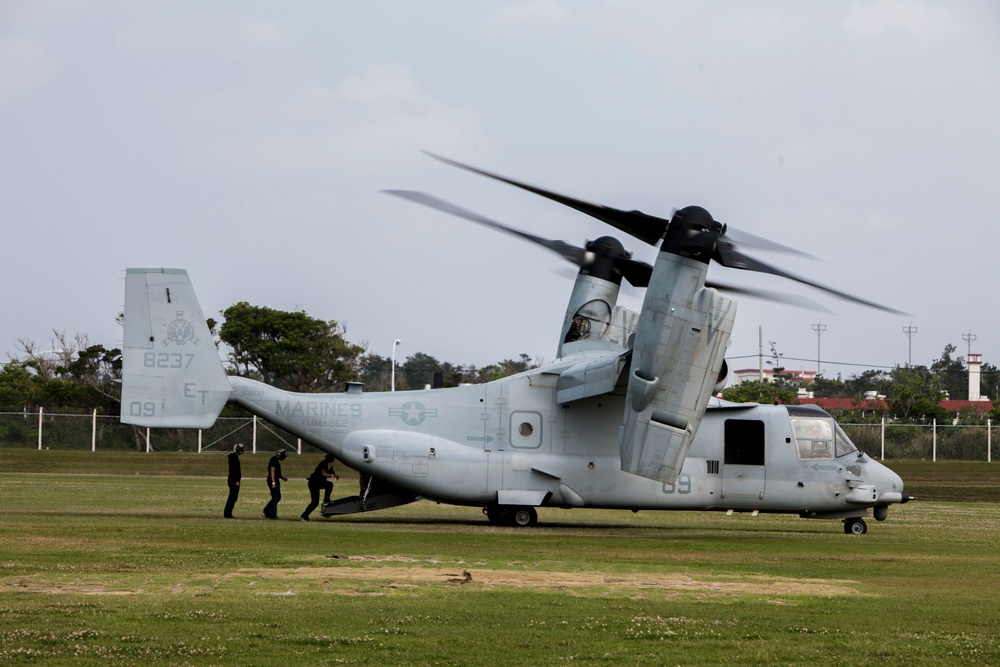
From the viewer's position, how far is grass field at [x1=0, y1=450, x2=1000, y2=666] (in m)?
9.76

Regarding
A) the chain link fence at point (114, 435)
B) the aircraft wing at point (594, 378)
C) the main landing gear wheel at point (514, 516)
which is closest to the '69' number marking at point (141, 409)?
the main landing gear wheel at point (514, 516)

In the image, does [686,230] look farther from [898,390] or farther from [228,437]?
[898,390]

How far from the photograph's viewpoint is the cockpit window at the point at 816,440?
26.3 m

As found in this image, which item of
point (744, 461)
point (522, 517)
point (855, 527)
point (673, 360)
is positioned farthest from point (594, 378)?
point (855, 527)

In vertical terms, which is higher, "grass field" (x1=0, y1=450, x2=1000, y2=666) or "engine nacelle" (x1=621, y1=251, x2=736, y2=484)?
"engine nacelle" (x1=621, y1=251, x2=736, y2=484)

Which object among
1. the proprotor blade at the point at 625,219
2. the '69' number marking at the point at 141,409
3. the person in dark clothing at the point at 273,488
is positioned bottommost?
the person in dark clothing at the point at 273,488

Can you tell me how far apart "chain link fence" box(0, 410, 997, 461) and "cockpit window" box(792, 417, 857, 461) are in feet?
87.8

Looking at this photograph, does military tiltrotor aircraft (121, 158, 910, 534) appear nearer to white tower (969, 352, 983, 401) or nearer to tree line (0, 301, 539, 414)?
tree line (0, 301, 539, 414)

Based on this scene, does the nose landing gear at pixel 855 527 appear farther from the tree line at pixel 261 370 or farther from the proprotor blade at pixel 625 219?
the tree line at pixel 261 370

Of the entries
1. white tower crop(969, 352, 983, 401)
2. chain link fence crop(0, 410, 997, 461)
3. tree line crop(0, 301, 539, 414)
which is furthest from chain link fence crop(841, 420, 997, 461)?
white tower crop(969, 352, 983, 401)

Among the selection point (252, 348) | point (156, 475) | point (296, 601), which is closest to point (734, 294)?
point (296, 601)

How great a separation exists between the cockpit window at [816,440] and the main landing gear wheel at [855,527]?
1549 mm

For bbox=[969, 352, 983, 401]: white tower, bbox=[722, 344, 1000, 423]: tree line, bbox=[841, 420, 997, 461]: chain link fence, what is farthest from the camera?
bbox=[969, 352, 983, 401]: white tower

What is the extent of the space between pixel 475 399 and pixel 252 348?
47.8m
